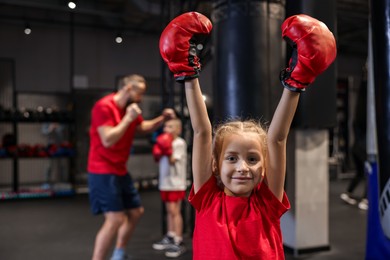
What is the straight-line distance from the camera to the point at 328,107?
2.81 m

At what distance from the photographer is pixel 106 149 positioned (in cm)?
249

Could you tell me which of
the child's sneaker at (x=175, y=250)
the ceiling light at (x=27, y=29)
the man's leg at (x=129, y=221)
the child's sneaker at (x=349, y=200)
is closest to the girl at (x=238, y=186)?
the man's leg at (x=129, y=221)

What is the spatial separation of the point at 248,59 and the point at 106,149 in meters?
1.14

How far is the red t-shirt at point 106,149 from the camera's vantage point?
2447mm

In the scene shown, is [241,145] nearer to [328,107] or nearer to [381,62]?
[381,62]

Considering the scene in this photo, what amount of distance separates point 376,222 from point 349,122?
705 cm

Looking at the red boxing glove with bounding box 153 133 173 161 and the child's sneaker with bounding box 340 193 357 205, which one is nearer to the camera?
the red boxing glove with bounding box 153 133 173 161

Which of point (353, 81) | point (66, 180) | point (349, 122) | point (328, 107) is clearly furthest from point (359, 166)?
point (66, 180)

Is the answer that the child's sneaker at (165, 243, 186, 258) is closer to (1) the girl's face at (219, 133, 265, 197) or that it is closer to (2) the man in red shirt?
(2) the man in red shirt

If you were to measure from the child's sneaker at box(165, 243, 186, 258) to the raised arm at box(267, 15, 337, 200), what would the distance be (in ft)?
7.49

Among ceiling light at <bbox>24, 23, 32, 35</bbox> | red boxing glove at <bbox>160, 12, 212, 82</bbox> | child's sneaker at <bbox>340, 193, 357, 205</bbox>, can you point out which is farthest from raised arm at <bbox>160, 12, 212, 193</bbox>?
ceiling light at <bbox>24, 23, 32, 35</bbox>

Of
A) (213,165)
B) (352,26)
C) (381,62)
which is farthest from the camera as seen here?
(352,26)

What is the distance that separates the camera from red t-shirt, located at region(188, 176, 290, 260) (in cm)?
107

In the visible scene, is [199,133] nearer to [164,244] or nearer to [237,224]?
[237,224]
